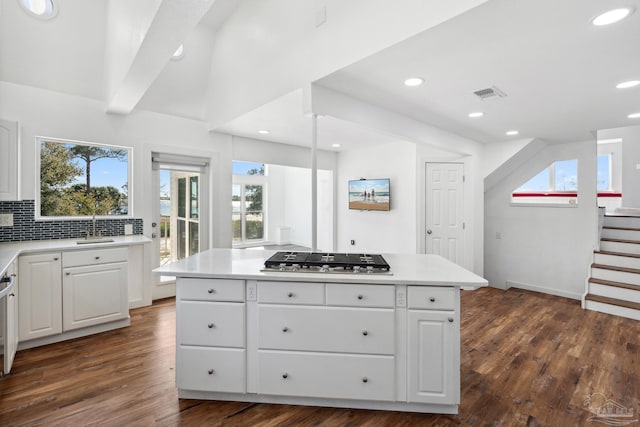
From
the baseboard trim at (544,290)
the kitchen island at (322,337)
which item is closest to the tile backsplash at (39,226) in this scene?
the kitchen island at (322,337)

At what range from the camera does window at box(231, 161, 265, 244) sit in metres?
8.43

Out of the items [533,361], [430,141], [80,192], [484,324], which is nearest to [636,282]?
[484,324]

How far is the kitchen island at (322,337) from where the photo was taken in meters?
1.90

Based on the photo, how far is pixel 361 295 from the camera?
1.94 metres

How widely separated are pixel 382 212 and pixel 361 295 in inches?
143

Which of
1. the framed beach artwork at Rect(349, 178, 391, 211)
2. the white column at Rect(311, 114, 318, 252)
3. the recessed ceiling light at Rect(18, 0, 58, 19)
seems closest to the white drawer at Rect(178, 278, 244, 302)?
the white column at Rect(311, 114, 318, 252)

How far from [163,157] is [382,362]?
142 inches

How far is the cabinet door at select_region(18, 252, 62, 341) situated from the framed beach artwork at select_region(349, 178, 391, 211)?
14.0 ft

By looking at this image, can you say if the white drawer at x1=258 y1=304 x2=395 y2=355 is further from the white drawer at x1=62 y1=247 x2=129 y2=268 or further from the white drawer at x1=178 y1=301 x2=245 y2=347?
the white drawer at x1=62 y1=247 x2=129 y2=268

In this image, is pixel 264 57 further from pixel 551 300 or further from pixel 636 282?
pixel 636 282

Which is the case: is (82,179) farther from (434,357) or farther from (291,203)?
(291,203)

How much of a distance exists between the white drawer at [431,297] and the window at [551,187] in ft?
13.8

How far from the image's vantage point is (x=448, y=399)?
189cm

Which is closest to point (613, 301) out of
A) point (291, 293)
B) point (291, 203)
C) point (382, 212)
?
point (382, 212)
